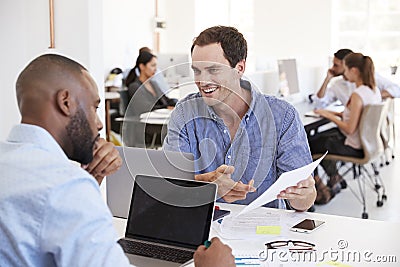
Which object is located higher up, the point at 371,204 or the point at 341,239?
Result: the point at 341,239

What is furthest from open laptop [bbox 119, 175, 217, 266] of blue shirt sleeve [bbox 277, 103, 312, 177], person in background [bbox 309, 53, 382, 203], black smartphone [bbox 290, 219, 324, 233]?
person in background [bbox 309, 53, 382, 203]

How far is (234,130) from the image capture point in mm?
2127

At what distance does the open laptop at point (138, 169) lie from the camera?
6.30ft

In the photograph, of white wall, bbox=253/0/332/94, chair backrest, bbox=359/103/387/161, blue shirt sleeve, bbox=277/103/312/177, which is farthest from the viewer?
white wall, bbox=253/0/332/94

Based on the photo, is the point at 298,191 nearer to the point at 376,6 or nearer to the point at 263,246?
the point at 263,246

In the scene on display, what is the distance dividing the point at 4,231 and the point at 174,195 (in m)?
0.77

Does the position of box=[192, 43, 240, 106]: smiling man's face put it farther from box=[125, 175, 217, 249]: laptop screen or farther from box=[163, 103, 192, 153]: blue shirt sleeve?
box=[125, 175, 217, 249]: laptop screen

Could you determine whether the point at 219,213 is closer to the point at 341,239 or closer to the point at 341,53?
the point at 341,239

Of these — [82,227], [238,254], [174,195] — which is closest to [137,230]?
[174,195]

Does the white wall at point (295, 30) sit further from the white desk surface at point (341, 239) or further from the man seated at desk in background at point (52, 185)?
the man seated at desk in background at point (52, 185)

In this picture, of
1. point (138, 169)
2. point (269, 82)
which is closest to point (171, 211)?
point (138, 169)

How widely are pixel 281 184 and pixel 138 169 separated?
479 millimetres

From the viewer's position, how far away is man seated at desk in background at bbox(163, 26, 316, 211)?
79.2 inches

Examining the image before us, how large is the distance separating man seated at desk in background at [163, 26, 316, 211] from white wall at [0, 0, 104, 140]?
0.94 m
